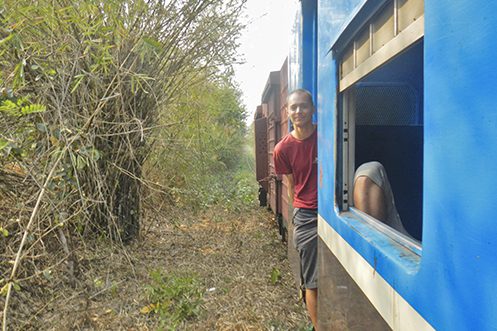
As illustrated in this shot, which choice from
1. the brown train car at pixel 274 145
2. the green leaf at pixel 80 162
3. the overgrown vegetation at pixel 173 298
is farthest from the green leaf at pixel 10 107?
Answer: the brown train car at pixel 274 145

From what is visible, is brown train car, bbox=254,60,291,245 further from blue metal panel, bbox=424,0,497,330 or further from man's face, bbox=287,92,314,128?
blue metal panel, bbox=424,0,497,330

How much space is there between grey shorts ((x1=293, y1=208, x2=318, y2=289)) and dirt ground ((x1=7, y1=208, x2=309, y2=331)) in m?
0.61

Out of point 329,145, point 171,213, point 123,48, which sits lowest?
point 171,213

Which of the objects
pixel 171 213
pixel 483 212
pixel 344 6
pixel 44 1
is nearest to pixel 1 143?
pixel 44 1

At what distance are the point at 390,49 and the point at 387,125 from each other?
1.65 m

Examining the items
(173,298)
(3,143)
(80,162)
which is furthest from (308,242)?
(3,143)

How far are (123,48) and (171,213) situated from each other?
2305mm

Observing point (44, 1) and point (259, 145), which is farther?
point (259, 145)

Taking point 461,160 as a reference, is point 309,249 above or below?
below

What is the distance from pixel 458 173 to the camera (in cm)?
75

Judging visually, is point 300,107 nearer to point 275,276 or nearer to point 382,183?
point 382,183

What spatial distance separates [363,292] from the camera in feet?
4.73

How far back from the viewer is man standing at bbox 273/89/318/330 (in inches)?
107

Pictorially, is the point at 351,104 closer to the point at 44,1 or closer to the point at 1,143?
the point at 1,143
